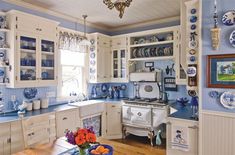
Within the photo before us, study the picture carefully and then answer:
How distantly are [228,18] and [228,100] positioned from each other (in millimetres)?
941

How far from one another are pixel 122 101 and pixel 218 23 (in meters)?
2.41

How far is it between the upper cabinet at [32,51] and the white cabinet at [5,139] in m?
0.63

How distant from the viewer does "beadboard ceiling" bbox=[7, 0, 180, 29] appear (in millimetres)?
3126

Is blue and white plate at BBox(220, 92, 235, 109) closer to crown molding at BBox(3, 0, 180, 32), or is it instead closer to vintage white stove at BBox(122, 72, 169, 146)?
vintage white stove at BBox(122, 72, 169, 146)

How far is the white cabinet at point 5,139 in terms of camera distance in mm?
2344

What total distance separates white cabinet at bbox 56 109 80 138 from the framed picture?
89.9 inches

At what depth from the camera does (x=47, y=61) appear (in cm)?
325

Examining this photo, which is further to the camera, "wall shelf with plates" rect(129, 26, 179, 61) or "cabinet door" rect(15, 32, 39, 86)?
"wall shelf with plates" rect(129, 26, 179, 61)

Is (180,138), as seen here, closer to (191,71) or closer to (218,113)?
(218,113)

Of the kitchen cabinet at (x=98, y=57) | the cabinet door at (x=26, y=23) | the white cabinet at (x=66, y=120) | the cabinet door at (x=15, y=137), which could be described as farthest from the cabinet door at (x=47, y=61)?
the kitchen cabinet at (x=98, y=57)

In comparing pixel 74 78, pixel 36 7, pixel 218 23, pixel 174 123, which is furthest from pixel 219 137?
pixel 36 7

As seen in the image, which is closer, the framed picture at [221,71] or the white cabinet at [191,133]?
the framed picture at [221,71]

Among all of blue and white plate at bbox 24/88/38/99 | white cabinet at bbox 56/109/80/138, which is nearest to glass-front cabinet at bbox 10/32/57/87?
blue and white plate at bbox 24/88/38/99

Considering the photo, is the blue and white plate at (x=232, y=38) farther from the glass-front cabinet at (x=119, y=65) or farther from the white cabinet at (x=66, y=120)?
the white cabinet at (x=66, y=120)
